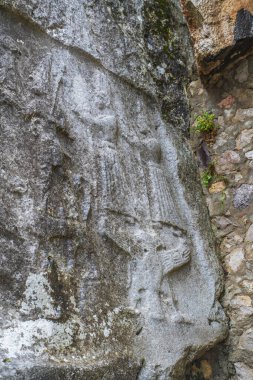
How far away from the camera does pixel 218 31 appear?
3627 mm

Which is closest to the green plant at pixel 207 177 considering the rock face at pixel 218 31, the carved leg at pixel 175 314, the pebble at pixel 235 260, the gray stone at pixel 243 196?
the gray stone at pixel 243 196

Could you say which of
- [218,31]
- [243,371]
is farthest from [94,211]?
[218,31]

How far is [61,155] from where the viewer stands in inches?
109

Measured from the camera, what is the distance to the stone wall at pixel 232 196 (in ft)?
10.3

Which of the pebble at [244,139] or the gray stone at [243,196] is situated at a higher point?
the pebble at [244,139]

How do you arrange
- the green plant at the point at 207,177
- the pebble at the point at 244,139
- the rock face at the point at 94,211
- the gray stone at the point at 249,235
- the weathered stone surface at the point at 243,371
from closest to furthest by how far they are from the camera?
the rock face at the point at 94,211 < the weathered stone surface at the point at 243,371 < the gray stone at the point at 249,235 < the pebble at the point at 244,139 < the green plant at the point at 207,177

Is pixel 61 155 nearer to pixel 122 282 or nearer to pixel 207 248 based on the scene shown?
pixel 122 282

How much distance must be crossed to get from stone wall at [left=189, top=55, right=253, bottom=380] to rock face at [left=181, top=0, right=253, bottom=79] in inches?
4.7

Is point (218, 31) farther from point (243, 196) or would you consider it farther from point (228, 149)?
point (243, 196)

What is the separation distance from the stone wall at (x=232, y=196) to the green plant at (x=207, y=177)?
1 centimetres

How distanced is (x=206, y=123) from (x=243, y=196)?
2.12ft

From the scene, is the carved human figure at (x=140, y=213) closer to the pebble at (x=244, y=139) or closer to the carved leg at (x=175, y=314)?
the carved leg at (x=175, y=314)

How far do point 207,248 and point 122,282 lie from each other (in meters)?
0.80

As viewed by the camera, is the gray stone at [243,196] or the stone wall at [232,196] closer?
the stone wall at [232,196]
